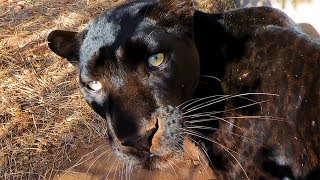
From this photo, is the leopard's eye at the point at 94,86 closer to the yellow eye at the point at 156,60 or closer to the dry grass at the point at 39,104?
the yellow eye at the point at 156,60

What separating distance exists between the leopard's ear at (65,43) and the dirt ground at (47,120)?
847mm

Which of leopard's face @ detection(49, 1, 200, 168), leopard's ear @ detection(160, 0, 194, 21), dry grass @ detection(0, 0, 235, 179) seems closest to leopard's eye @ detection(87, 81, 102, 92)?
leopard's face @ detection(49, 1, 200, 168)

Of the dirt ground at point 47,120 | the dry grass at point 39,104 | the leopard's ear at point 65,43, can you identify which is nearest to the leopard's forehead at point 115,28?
the leopard's ear at point 65,43

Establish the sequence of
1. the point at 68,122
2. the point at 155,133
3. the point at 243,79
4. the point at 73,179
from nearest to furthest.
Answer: the point at 155,133 → the point at 243,79 → the point at 73,179 → the point at 68,122

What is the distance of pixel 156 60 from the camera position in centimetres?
257

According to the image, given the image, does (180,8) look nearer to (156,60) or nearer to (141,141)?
(156,60)

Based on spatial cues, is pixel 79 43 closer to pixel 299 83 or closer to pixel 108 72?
pixel 108 72

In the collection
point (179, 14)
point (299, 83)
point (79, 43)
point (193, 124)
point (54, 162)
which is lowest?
point (54, 162)

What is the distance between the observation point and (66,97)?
202 inches

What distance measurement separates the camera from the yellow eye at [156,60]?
2.55 metres

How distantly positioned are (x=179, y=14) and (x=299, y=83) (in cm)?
84

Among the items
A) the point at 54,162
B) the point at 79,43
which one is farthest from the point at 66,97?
the point at 79,43

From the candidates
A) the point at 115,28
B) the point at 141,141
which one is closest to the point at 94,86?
the point at 115,28

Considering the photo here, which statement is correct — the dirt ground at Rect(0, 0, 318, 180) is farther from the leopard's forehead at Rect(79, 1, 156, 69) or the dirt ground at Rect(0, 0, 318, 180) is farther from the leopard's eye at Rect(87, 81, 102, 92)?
the leopard's forehead at Rect(79, 1, 156, 69)
